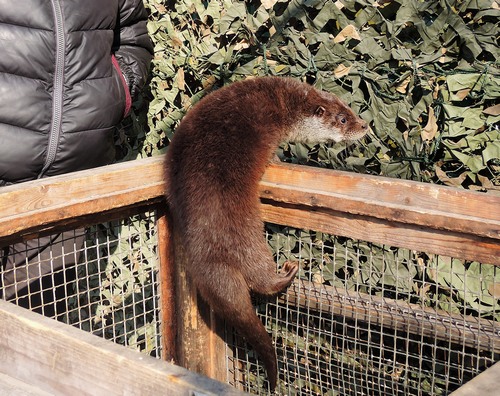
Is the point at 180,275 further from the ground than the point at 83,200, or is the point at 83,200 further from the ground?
the point at 83,200

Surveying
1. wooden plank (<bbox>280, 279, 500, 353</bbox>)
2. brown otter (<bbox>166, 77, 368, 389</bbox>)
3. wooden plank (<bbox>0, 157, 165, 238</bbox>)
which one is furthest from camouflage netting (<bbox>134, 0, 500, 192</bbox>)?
wooden plank (<bbox>0, 157, 165, 238</bbox>)

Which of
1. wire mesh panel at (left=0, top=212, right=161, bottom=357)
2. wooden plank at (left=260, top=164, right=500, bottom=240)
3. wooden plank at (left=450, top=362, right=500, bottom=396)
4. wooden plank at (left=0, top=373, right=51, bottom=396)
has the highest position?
wooden plank at (left=450, top=362, right=500, bottom=396)

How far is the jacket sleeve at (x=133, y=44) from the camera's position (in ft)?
10.4

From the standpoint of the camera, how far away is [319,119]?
9.23 ft

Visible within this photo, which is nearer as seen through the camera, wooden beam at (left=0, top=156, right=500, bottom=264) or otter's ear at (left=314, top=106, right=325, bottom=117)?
wooden beam at (left=0, top=156, right=500, bottom=264)

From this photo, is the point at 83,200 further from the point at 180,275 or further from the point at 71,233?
the point at 71,233

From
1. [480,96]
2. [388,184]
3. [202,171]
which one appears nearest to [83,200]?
[202,171]

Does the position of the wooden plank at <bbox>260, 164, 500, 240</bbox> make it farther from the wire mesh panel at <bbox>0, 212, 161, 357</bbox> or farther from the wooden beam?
the wire mesh panel at <bbox>0, 212, 161, 357</bbox>

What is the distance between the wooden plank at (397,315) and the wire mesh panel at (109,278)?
60 cm

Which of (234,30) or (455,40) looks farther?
(234,30)

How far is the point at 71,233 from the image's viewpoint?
9.56 feet

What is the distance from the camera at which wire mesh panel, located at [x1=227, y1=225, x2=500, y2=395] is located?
2.20 meters

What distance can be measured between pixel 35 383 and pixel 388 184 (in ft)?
3.75

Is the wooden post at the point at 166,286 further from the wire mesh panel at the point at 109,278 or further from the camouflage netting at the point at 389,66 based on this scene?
the camouflage netting at the point at 389,66
